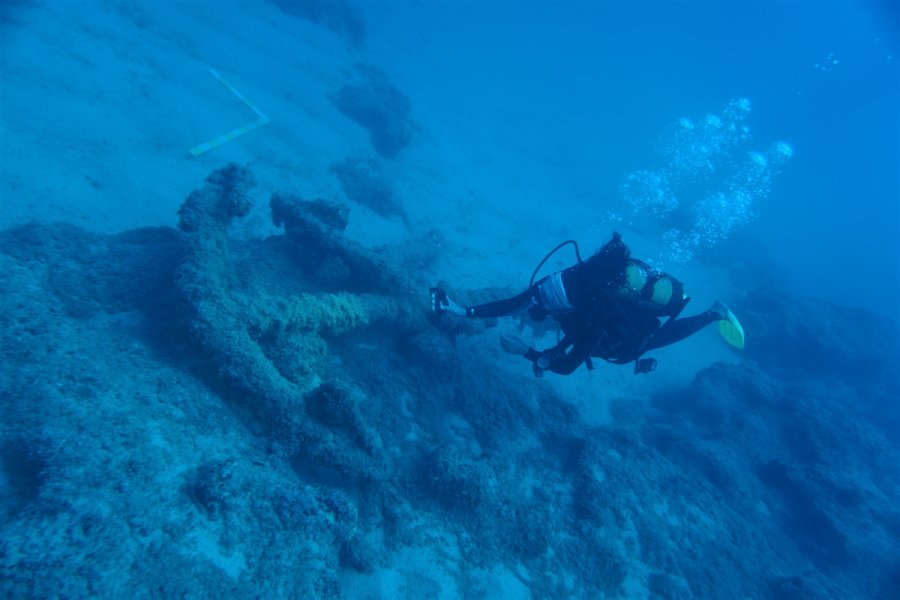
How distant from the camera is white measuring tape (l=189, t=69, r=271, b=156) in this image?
840 centimetres

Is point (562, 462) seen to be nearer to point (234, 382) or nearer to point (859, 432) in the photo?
point (234, 382)

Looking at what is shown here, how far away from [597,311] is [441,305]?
2247 millimetres

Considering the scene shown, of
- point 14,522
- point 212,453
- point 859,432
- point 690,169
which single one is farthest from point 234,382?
point 690,169

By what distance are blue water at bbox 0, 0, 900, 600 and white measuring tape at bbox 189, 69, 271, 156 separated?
10 centimetres

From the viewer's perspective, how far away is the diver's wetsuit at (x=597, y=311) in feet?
15.3

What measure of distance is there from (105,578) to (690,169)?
48084 millimetres

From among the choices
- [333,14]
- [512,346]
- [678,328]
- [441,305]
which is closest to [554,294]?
[512,346]

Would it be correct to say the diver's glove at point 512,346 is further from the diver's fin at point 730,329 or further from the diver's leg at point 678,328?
the diver's fin at point 730,329

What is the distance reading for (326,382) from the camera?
3.91 meters

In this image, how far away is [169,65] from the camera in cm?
1074

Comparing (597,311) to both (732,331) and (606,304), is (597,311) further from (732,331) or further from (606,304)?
(732,331)

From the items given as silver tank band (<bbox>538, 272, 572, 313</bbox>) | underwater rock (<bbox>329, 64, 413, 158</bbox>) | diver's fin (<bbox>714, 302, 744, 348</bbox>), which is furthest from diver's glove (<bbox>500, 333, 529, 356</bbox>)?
underwater rock (<bbox>329, 64, 413, 158</bbox>)

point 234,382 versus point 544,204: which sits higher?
point 544,204

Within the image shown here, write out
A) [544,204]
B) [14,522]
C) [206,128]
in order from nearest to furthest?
[14,522]
[206,128]
[544,204]
